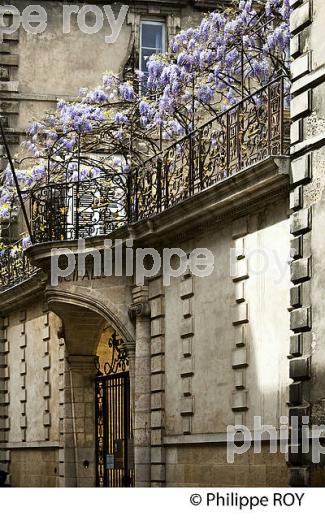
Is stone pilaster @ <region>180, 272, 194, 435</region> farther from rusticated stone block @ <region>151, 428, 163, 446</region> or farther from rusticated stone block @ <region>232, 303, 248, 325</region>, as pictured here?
rusticated stone block @ <region>232, 303, 248, 325</region>

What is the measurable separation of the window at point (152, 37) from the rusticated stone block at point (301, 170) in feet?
51.5

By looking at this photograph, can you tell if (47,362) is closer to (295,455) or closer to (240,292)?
(240,292)

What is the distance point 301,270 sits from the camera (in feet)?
59.6

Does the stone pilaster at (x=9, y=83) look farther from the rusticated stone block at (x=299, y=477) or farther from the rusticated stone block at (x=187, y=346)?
the rusticated stone block at (x=299, y=477)

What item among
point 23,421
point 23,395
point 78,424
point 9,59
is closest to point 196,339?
point 78,424

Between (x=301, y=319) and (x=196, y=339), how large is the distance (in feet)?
13.4

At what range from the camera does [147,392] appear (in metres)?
23.6

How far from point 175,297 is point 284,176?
4321 millimetres

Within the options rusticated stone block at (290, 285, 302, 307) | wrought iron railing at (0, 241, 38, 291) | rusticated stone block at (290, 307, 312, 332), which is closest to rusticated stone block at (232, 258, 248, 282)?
rusticated stone block at (290, 285, 302, 307)

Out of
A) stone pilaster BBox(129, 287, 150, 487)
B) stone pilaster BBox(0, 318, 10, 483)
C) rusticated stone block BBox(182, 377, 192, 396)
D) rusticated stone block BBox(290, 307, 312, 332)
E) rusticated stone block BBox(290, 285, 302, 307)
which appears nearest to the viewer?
rusticated stone block BBox(290, 307, 312, 332)

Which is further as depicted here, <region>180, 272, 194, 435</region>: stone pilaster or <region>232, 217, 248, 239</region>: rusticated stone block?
<region>180, 272, 194, 435</region>: stone pilaster

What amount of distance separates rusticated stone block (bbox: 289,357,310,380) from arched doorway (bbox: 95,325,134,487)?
8.30m

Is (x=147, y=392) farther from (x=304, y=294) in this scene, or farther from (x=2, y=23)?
(x=2, y=23)

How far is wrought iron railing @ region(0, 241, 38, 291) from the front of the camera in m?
30.7
